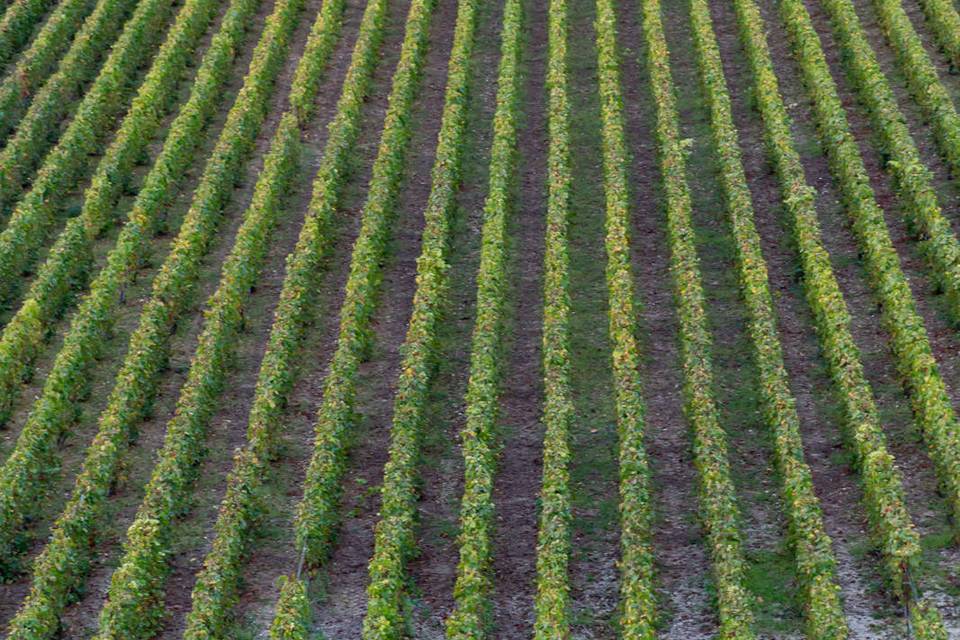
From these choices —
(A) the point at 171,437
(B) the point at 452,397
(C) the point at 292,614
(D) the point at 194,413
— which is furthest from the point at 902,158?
(C) the point at 292,614

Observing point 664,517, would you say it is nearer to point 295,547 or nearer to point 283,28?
point 295,547

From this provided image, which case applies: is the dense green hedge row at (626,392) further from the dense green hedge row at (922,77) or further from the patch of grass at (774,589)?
the dense green hedge row at (922,77)

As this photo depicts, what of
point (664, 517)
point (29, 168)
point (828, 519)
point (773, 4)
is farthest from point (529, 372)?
point (773, 4)

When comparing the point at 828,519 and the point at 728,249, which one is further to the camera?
the point at 728,249

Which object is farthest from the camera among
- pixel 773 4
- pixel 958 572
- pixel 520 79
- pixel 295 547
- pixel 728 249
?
pixel 773 4

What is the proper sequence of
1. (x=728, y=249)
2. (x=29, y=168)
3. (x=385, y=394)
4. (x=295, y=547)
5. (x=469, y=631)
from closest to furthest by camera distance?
(x=469, y=631), (x=295, y=547), (x=385, y=394), (x=728, y=249), (x=29, y=168)

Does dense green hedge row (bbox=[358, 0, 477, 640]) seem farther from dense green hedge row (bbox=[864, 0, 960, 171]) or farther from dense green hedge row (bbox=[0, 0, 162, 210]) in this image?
dense green hedge row (bbox=[864, 0, 960, 171])

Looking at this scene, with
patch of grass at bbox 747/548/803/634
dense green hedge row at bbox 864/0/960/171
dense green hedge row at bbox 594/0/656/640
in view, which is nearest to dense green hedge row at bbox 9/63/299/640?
dense green hedge row at bbox 594/0/656/640

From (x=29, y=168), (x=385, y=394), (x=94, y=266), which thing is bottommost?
(x=385, y=394)
